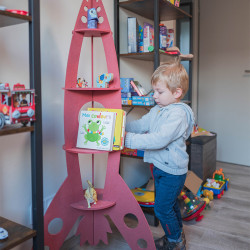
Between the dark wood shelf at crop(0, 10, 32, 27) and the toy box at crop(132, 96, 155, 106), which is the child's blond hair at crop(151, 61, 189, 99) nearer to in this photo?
the toy box at crop(132, 96, 155, 106)

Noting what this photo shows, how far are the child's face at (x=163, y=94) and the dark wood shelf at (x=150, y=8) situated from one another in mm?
711

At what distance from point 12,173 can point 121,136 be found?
1.73 ft

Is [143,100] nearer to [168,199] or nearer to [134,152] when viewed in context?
[134,152]

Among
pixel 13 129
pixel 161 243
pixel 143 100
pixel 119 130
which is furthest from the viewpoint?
pixel 143 100

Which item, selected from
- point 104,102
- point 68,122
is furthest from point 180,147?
point 68,122

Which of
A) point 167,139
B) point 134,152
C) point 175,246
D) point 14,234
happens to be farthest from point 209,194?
point 14,234

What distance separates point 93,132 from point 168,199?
51 cm

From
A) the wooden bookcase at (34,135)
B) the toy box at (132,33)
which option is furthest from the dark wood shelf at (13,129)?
the toy box at (132,33)

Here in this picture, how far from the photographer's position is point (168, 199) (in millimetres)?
1578

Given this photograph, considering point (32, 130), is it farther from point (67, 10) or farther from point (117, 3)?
point (117, 3)

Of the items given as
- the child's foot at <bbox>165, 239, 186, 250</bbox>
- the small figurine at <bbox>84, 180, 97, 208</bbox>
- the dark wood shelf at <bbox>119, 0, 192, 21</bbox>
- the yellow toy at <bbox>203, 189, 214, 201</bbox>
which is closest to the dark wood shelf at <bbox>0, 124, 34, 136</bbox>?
the small figurine at <bbox>84, 180, 97, 208</bbox>

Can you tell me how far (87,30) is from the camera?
1479mm

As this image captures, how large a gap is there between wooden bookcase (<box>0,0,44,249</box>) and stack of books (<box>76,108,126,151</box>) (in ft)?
1.21

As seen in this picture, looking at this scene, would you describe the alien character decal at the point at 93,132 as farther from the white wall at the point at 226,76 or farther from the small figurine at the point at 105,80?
the white wall at the point at 226,76
